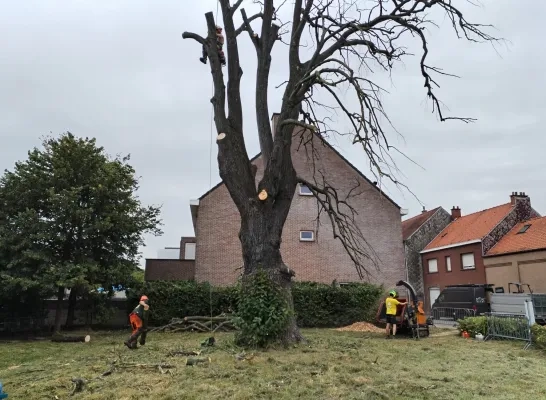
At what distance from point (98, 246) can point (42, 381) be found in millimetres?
10926

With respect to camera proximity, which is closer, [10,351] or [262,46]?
[262,46]

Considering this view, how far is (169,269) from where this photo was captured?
26172 mm

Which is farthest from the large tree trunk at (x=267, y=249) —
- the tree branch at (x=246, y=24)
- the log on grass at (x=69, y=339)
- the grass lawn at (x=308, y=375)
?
the log on grass at (x=69, y=339)

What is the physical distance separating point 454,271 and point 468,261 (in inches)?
50.9

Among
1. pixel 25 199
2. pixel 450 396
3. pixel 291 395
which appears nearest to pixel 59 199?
pixel 25 199

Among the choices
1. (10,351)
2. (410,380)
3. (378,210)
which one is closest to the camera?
(410,380)

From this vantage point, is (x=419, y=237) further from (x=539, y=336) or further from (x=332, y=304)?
(x=539, y=336)

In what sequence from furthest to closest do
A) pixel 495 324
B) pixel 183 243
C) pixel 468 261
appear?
pixel 183 243 < pixel 468 261 < pixel 495 324

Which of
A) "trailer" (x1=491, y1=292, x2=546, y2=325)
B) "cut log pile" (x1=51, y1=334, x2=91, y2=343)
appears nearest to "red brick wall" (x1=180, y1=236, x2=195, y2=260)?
"cut log pile" (x1=51, y1=334, x2=91, y2=343)

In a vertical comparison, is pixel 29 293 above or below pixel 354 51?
below

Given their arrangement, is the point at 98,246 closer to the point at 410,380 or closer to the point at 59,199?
the point at 59,199

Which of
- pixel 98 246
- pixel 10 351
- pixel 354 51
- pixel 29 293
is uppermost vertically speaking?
pixel 354 51

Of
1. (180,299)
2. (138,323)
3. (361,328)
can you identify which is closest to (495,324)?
(361,328)

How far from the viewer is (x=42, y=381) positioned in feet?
25.8
